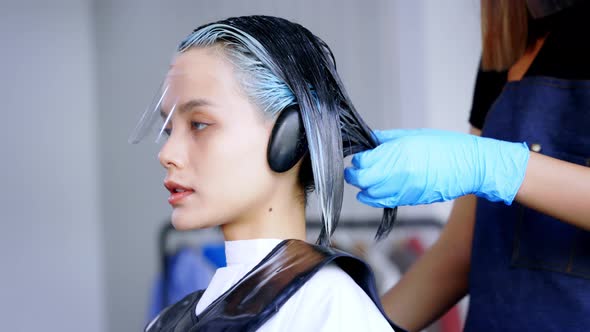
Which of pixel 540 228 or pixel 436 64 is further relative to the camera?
pixel 436 64

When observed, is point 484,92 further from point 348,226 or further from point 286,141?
point 348,226

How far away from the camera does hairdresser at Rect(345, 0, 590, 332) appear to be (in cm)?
107

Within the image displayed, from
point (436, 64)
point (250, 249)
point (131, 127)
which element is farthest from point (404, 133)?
point (131, 127)

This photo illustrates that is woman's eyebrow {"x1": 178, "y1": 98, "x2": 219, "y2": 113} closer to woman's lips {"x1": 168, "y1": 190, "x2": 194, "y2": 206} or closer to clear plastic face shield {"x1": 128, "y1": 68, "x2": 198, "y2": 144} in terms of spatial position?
clear plastic face shield {"x1": 128, "y1": 68, "x2": 198, "y2": 144}

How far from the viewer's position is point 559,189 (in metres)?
1.02

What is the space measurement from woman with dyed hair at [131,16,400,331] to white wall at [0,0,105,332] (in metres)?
2.00

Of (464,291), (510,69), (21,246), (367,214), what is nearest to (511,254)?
(464,291)

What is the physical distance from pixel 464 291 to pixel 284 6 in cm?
200

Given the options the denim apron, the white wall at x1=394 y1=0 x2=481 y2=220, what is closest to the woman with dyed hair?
the denim apron

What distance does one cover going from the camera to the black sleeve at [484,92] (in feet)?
4.45

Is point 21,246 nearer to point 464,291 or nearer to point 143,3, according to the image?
point 143,3

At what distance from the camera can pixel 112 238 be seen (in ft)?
10.9

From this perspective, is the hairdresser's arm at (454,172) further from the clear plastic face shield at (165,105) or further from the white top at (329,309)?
the clear plastic face shield at (165,105)

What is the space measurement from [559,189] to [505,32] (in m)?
0.38
